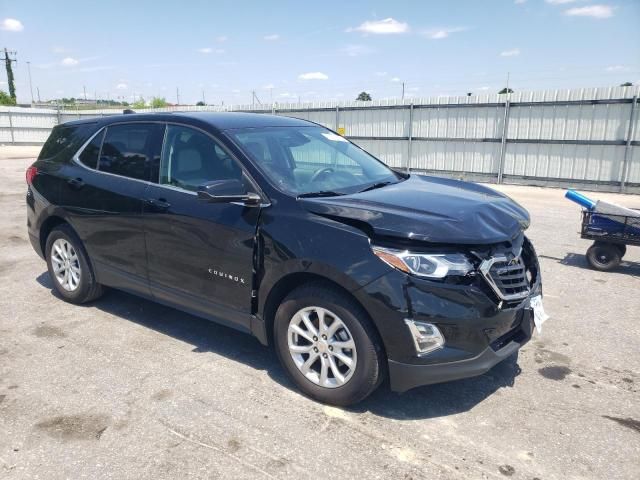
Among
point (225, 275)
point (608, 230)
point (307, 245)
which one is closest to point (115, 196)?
point (225, 275)

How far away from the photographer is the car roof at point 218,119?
3.95m

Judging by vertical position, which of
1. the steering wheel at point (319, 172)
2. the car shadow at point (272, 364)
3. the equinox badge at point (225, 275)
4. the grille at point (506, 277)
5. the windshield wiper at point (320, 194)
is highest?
the steering wheel at point (319, 172)

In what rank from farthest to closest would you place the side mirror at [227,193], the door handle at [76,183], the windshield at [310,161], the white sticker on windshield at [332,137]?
the door handle at [76,183] < the white sticker on windshield at [332,137] < the windshield at [310,161] < the side mirror at [227,193]

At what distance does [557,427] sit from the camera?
10.1 ft

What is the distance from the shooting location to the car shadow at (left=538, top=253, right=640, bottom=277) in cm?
637

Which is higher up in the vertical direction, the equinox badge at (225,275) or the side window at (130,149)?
the side window at (130,149)

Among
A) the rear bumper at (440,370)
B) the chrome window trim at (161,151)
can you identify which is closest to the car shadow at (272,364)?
the rear bumper at (440,370)

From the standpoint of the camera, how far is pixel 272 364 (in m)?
3.87

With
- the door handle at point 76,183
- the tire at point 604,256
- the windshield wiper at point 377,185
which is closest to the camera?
the windshield wiper at point 377,185

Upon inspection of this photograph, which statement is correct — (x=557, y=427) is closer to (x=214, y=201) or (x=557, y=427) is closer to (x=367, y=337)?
(x=367, y=337)

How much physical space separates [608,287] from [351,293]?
159 inches

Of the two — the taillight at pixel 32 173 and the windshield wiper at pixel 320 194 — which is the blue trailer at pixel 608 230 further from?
the taillight at pixel 32 173

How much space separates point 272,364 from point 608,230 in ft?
15.0

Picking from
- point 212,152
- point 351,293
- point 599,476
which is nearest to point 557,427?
point 599,476
